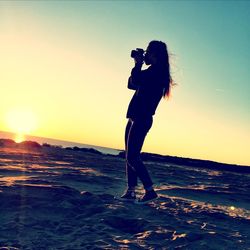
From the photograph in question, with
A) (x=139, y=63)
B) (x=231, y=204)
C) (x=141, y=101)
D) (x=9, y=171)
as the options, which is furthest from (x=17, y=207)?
(x=231, y=204)

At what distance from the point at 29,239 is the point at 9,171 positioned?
4239 millimetres

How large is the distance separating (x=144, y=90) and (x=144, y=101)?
16 centimetres

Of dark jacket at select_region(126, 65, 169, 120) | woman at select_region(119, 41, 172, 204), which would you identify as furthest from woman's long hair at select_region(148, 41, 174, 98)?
dark jacket at select_region(126, 65, 169, 120)

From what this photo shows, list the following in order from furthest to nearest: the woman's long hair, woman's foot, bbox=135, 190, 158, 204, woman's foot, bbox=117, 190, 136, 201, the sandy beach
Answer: the woman's long hair, woman's foot, bbox=117, 190, 136, 201, woman's foot, bbox=135, 190, 158, 204, the sandy beach

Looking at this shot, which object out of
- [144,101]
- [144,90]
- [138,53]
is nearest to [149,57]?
[138,53]

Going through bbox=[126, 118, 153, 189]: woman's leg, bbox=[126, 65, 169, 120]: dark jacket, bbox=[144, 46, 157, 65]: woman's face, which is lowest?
bbox=[126, 118, 153, 189]: woman's leg

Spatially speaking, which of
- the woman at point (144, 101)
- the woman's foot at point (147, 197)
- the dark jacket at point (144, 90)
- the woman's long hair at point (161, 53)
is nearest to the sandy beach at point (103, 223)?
the woman's foot at point (147, 197)

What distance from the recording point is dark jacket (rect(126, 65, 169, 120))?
4.86m

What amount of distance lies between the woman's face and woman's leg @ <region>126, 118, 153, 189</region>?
0.86 metres

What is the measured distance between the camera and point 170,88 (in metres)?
5.18

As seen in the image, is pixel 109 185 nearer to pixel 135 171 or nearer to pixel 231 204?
pixel 135 171

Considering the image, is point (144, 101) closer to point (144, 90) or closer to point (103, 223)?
point (144, 90)

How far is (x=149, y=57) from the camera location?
5004 mm

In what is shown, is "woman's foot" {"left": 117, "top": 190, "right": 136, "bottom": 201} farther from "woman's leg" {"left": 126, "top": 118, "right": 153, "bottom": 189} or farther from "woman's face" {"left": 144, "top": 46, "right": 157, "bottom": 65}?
"woman's face" {"left": 144, "top": 46, "right": 157, "bottom": 65}
